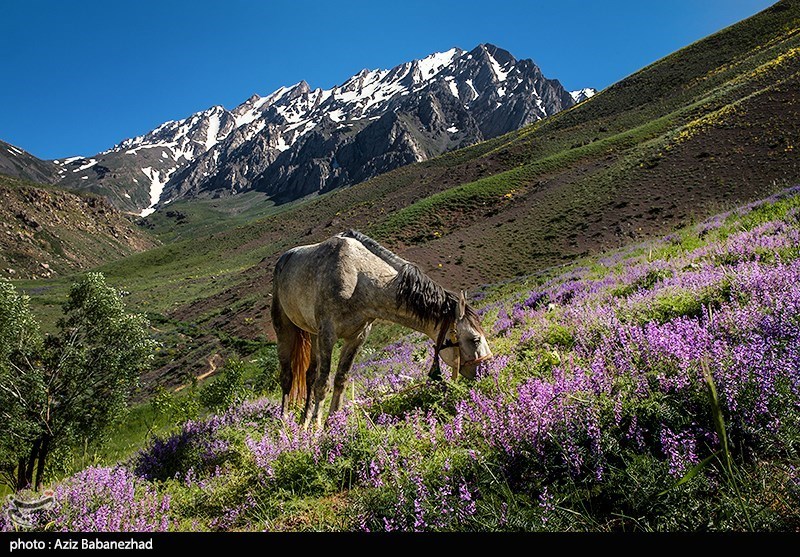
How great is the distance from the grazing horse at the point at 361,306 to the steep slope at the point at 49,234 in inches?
6224

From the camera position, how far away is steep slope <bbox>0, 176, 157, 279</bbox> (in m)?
134

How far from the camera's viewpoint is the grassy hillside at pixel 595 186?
35031 mm

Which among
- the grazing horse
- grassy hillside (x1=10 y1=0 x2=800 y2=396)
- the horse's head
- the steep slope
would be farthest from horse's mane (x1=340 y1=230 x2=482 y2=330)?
the steep slope

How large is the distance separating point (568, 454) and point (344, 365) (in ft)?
13.6

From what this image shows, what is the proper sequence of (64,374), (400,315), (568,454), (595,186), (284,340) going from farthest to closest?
(595,186)
(64,374)
(284,340)
(400,315)
(568,454)

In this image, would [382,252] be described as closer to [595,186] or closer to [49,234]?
[595,186]

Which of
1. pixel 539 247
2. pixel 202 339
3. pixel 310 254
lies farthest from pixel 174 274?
pixel 310 254

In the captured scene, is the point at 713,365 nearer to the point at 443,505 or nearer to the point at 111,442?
the point at 443,505

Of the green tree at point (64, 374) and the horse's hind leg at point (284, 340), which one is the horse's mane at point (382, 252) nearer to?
the horse's hind leg at point (284, 340)

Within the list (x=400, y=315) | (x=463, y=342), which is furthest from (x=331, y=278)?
(x=463, y=342)

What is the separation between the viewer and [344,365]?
635 centimetres

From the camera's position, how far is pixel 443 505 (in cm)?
255

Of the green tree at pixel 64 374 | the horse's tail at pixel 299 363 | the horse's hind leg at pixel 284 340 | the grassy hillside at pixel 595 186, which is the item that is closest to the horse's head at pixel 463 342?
the horse's tail at pixel 299 363

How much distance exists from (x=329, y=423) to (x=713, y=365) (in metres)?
3.75
